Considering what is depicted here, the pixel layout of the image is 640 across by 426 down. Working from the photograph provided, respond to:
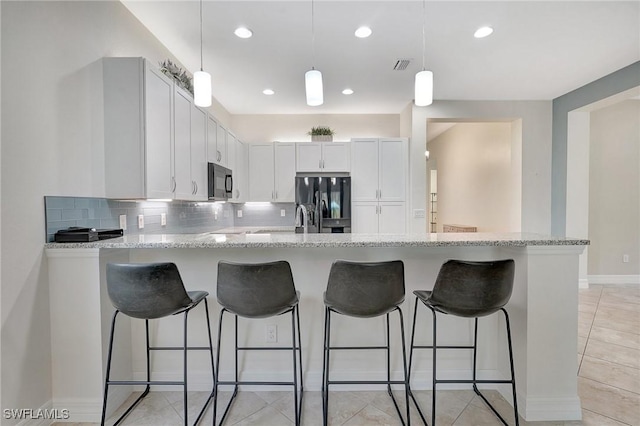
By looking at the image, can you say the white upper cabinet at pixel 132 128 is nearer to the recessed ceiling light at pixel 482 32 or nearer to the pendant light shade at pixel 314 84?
the pendant light shade at pixel 314 84

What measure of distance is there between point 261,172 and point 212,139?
1.36 m

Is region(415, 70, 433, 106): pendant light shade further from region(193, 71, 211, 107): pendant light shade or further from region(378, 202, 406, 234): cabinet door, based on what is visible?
region(378, 202, 406, 234): cabinet door

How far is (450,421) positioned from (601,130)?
204 inches

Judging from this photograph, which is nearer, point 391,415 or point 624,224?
point 391,415

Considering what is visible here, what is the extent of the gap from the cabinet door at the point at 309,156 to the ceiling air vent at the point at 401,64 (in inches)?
65.2

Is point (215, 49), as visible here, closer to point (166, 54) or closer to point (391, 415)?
point (166, 54)

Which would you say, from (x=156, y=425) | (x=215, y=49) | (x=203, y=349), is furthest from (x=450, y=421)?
(x=215, y=49)

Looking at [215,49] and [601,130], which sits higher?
[215,49]

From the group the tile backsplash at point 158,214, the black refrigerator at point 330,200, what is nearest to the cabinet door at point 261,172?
the tile backsplash at point 158,214

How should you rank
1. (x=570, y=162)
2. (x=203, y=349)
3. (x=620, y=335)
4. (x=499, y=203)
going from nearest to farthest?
1. (x=203, y=349)
2. (x=620, y=335)
3. (x=570, y=162)
4. (x=499, y=203)

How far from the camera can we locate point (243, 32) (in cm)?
262

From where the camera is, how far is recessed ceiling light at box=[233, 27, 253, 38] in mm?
2582

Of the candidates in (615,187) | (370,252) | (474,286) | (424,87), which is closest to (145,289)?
(370,252)

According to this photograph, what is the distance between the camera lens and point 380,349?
206 cm
